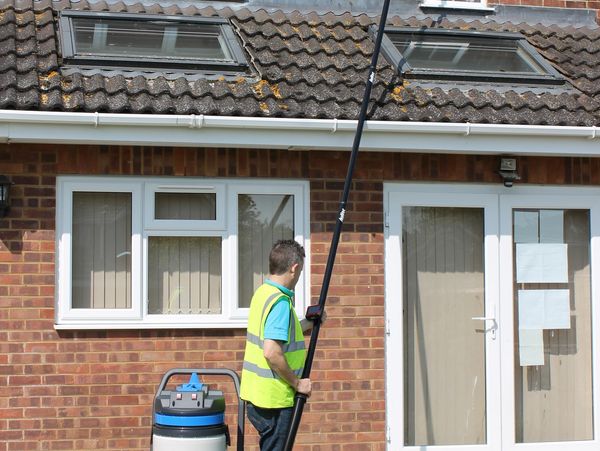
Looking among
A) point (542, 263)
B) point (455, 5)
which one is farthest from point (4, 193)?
point (455, 5)

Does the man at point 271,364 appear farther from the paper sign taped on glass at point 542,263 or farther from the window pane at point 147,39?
the paper sign taped on glass at point 542,263

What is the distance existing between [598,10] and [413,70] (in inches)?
110

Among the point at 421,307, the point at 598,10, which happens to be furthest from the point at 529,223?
the point at 598,10

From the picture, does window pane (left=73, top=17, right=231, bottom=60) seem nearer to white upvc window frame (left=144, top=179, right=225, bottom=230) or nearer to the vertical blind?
white upvc window frame (left=144, top=179, right=225, bottom=230)

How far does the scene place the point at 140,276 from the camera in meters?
7.93

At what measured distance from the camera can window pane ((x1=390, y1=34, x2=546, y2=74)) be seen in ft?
29.3

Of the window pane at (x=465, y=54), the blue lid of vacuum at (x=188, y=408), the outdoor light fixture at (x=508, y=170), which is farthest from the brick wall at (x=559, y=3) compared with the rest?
the blue lid of vacuum at (x=188, y=408)

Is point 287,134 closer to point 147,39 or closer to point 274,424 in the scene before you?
point 147,39

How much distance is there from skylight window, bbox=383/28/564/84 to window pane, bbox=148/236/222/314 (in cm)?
216

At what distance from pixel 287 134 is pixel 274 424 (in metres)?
2.33

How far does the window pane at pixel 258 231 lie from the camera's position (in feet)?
26.8

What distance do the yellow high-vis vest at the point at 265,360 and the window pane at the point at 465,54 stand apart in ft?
11.0

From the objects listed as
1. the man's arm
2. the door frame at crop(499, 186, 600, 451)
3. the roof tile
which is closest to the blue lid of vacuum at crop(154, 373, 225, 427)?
the man's arm

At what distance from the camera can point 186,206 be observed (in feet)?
26.5
